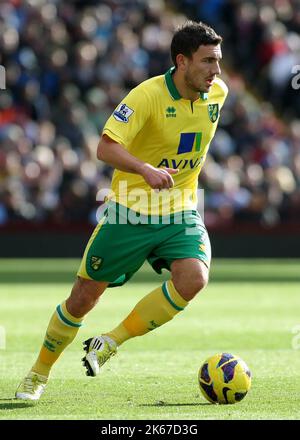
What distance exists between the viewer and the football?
296 inches

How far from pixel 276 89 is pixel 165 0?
3.29 meters

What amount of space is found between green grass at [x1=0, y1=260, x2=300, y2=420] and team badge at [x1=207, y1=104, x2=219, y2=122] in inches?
72.4

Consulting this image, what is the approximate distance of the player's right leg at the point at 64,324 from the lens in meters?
7.95

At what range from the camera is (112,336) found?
314 inches

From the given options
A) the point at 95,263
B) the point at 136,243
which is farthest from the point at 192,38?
the point at 95,263

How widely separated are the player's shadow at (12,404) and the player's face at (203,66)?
2.33 metres

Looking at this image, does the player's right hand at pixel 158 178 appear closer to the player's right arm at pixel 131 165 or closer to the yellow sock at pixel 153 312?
the player's right arm at pixel 131 165

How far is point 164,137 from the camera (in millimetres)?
7984

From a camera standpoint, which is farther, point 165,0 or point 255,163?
point 165,0

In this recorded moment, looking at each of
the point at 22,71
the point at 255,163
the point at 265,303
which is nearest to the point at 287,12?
the point at 255,163

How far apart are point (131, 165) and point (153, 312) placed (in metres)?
1.03

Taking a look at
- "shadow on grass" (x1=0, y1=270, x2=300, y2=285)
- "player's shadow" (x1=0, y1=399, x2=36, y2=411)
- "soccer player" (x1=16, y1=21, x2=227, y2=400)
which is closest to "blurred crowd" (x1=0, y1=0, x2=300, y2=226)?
"shadow on grass" (x1=0, y1=270, x2=300, y2=285)

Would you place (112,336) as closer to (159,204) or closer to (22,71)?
(159,204)

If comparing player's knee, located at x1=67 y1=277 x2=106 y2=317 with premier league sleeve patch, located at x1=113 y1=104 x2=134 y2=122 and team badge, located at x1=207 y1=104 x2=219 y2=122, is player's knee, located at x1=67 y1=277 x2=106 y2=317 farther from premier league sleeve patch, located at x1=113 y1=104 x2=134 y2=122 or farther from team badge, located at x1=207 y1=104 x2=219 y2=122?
team badge, located at x1=207 y1=104 x2=219 y2=122
